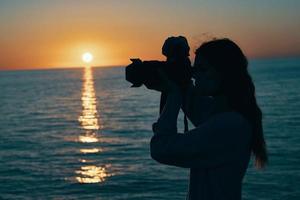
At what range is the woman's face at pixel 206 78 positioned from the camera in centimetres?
240

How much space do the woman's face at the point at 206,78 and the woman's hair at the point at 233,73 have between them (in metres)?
0.02

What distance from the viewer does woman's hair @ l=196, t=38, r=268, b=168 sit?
7.91 ft

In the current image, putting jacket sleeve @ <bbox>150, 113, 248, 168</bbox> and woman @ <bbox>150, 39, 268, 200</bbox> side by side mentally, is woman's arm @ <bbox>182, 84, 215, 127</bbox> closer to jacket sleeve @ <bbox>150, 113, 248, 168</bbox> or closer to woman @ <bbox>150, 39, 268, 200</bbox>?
woman @ <bbox>150, 39, 268, 200</bbox>

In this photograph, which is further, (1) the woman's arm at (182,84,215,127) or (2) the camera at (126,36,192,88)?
(1) the woman's arm at (182,84,215,127)

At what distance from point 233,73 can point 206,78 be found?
143 millimetres

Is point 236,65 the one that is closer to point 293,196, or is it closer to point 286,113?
point 293,196

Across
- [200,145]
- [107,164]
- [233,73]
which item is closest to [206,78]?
[233,73]

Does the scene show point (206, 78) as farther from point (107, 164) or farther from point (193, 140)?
point (107, 164)

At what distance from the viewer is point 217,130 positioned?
2.27 metres

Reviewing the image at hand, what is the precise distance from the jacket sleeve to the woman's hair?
150 mm

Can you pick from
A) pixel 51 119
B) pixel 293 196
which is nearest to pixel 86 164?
pixel 293 196

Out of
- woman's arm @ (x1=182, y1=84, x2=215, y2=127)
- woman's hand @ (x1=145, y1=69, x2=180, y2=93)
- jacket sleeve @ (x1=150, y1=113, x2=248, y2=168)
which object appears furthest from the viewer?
woman's arm @ (x1=182, y1=84, x2=215, y2=127)

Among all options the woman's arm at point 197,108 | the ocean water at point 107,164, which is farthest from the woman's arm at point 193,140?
the ocean water at point 107,164

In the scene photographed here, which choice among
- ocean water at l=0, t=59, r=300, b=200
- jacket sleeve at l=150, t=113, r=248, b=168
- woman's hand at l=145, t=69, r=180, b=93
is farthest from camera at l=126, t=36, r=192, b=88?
ocean water at l=0, t=59, r=300, b=200
